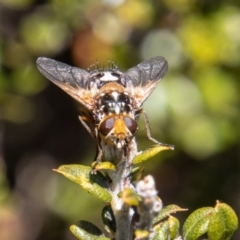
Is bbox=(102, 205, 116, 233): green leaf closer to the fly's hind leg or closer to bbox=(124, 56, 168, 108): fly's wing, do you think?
the fly's hind leg

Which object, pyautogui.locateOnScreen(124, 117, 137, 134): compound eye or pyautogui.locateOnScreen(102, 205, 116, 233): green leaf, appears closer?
pyautogui.locateOnScreen(102, 205, 116, 233): green leaf

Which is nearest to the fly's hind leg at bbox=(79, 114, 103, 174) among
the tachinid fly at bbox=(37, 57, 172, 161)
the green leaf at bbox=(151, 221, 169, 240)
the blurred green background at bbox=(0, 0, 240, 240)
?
the tachinid fly at bbox=(37, 57, 172, 161)

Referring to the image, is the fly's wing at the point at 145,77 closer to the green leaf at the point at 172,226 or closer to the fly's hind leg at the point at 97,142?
the fly's hind leg at the point at 97,142

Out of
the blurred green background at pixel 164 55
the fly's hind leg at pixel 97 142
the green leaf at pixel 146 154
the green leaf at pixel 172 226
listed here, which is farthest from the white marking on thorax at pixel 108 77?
the blurred green background at pixel 164 55

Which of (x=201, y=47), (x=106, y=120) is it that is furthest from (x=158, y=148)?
(x=201, y=47)

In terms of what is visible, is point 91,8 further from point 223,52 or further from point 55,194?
point 55,194

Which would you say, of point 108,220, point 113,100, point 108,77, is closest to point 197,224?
point 108,220
